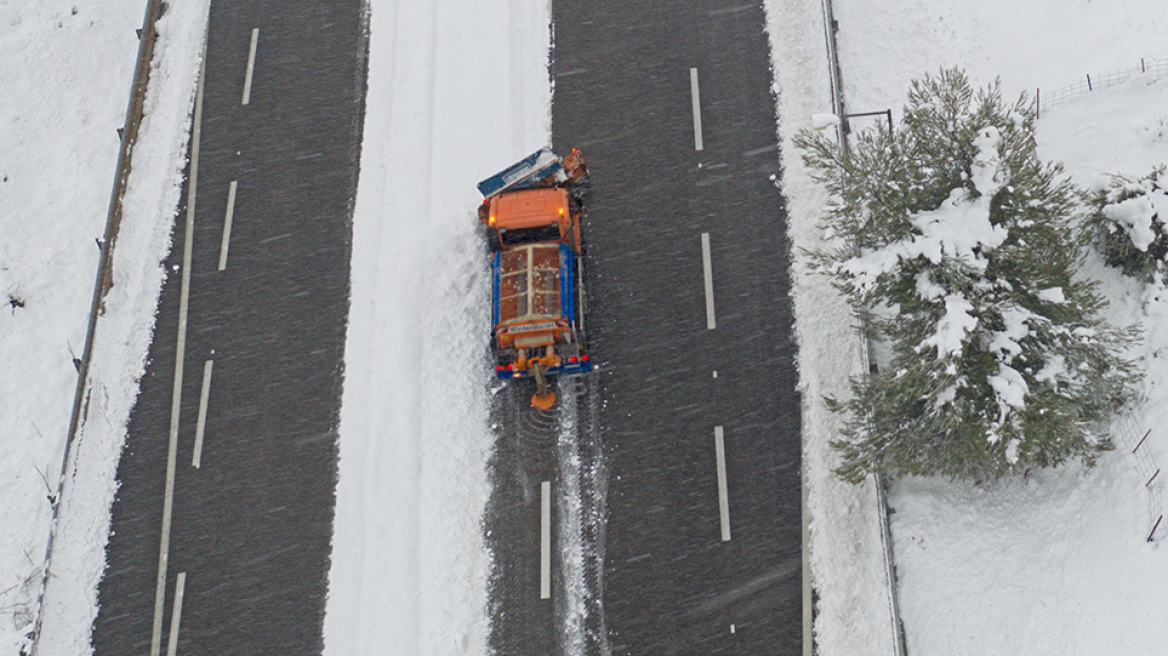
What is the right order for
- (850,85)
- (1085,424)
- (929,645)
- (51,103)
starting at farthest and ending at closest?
(51,103) < (850,85) < (929,645) < (1085,424)

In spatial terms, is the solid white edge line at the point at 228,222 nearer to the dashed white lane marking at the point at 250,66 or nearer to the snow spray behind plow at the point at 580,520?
the dashed white lane marking at the point at 250,66

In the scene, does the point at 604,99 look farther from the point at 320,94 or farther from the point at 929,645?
the point at 929,645

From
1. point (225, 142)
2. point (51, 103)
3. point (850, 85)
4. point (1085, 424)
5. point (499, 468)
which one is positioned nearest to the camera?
point (1085, 424)

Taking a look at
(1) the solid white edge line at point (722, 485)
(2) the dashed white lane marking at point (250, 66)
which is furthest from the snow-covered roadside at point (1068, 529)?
(2) the dashed white lane marking at point (250, 66)

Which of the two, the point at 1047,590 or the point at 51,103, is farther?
the point at 51,103

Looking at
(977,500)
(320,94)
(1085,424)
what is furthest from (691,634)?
(320,94)

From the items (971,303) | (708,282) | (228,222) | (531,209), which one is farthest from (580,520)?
(228,222)

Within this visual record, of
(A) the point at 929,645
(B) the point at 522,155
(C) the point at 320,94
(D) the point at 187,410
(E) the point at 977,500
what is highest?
(C) the point at 320,94
